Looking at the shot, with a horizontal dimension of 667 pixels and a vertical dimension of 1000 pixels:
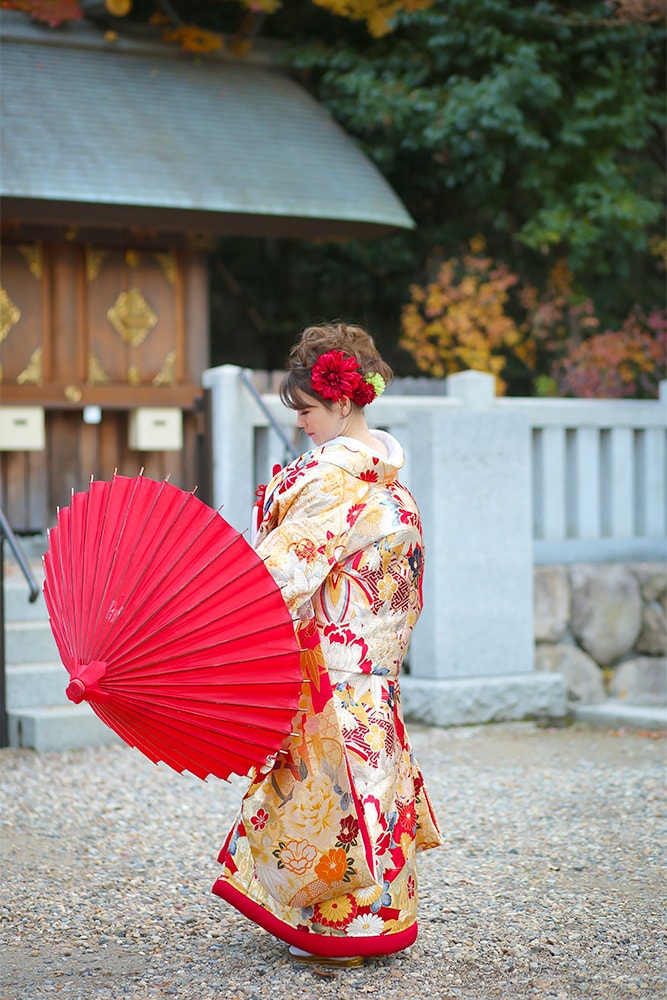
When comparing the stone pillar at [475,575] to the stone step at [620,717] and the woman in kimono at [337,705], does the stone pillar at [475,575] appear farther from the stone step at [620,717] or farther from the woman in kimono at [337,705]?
the woman in kimono at [337,705]

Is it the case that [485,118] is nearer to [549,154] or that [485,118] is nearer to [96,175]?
[549,154]

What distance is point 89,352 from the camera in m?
Result: 9.02

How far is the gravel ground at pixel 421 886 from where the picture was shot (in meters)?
3.08

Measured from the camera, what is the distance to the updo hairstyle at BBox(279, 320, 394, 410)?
3139mm

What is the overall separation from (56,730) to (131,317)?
13.3ft

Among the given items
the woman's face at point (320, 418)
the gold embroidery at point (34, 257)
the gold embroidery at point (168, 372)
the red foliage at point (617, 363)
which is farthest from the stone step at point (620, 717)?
the gold embroidery at point (34, 257)

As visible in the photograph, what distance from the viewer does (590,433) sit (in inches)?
301

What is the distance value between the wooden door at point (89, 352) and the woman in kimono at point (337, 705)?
18.3ft

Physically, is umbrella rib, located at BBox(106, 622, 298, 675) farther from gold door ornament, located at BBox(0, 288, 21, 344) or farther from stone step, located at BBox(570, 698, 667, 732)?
gold door ornament, located at BBox(0, 288, 21, 344)

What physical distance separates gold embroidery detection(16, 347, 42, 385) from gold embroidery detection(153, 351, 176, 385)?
872mm

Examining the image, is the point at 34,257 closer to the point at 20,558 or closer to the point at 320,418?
the point at 20,558

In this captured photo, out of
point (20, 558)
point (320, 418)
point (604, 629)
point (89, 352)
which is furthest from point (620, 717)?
point (89, 352)

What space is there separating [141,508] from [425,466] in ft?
11.7

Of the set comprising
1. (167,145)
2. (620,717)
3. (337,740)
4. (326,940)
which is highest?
(167,145)
